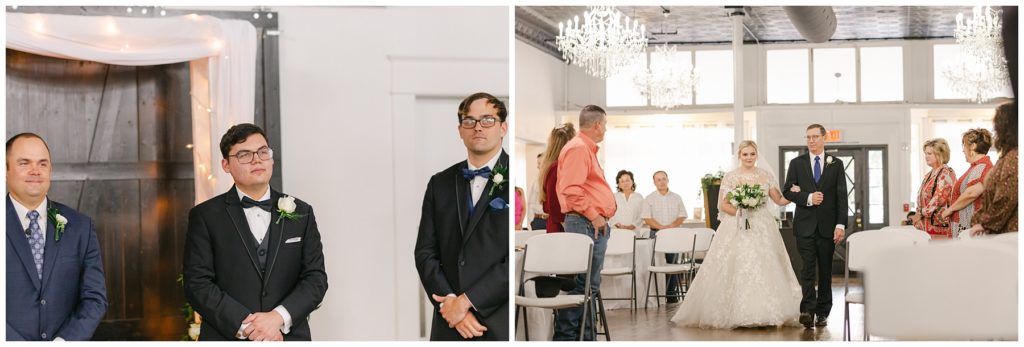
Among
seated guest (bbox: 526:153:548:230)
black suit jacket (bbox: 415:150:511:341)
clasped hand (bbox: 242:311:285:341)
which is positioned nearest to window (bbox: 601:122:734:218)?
seated guest (bbox: 526:153:548:230)

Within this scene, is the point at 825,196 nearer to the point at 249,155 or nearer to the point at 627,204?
the point at 627,204

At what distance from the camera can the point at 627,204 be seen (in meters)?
8.14

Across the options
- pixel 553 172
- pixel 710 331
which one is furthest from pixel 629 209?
pixel 553 172

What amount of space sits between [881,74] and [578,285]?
7039mm

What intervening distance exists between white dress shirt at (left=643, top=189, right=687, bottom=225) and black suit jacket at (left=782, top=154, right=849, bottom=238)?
1.05 meters

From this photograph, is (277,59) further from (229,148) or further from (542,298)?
(542,298)

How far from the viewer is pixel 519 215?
7.73 m

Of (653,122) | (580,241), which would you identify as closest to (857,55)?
(653,122)

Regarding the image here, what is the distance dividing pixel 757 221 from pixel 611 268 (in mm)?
1535

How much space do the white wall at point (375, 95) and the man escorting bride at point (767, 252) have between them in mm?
2229

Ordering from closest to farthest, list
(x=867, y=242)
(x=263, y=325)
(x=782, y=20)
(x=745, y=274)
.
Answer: (x=263, y=325), (x=867, y=242), (x=745, y=274), (x=782, y=20)

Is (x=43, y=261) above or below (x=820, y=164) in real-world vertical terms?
below

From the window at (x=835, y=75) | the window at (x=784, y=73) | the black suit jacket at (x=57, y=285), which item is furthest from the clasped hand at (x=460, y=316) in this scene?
the window at (x=784, y=73)

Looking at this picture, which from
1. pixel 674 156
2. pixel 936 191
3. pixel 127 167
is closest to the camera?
pixel 127 167
